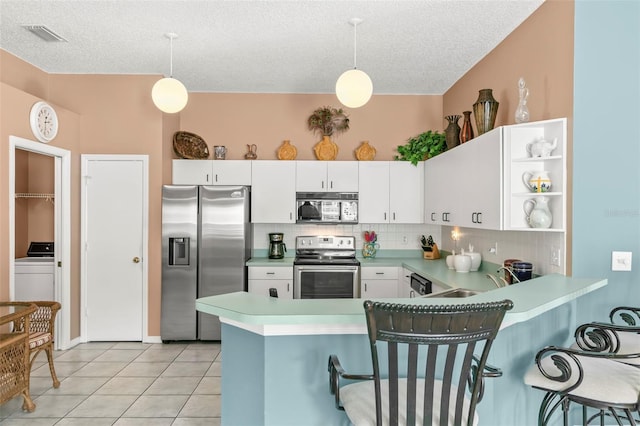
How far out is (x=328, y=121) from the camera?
5.20 m

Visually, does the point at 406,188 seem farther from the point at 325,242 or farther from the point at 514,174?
the point at 514,174

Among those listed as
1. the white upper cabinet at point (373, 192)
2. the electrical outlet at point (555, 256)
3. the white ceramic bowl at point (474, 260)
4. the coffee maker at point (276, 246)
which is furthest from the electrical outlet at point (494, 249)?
the coffee maker at point (276, 246)

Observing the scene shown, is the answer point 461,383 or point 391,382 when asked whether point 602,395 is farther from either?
point 391,382

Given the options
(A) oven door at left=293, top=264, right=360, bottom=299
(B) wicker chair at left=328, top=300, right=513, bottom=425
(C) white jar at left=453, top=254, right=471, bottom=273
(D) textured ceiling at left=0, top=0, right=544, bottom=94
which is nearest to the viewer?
(B) wicker chair at left=328, top=300, right=513, bottom=425

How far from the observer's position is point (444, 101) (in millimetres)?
5297

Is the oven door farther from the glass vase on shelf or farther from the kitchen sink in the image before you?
the glass vase on shelf

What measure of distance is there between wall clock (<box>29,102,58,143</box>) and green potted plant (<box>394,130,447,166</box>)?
3813mm

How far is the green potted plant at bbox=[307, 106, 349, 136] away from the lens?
5.19 metres

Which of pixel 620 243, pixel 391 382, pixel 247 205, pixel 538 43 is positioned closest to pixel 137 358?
pixel 247 205

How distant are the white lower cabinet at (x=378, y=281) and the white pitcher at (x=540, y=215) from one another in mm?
2099

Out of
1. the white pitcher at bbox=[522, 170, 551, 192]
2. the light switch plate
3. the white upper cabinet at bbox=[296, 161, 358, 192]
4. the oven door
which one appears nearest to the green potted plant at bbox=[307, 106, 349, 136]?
the white upper cabinet at bbox=[296, 161, 358, 192]

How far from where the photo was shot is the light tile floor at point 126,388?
2961mm

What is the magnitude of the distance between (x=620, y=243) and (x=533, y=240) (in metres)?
0.59

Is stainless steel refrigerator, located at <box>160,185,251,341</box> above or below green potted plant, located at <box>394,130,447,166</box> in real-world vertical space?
below
